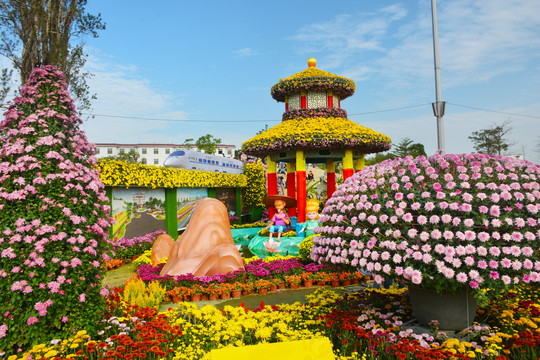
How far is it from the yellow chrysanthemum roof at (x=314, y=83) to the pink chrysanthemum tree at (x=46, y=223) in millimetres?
11701

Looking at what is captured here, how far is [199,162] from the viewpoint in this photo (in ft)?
61.0

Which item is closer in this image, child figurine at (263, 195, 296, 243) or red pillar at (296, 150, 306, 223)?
child figurine at (263, 195, 296, 243)

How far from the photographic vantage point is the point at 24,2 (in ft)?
27.9

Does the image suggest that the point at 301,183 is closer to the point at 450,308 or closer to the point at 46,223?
the point at 450,308

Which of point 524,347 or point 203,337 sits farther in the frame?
point 203,337

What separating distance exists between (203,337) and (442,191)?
3.36 m

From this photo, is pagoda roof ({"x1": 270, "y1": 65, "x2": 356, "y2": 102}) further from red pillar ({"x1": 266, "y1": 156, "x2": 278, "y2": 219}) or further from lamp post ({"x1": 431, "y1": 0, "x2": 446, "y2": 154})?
lamp post ({"x1": 431, "y1": 0, "x2": 446, "y2": 154})

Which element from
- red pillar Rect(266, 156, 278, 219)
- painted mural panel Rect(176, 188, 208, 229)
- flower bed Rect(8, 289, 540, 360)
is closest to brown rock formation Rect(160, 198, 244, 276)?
flower bed Rect(8, 289, 540, 360)

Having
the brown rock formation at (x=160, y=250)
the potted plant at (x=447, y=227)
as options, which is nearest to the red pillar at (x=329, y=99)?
the brown rock formation at (x=160, y=250)

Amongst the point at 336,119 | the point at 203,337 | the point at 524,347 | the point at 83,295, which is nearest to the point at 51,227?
the point at 83,295

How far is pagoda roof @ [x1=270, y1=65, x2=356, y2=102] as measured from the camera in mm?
15391

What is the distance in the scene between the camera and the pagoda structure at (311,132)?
542 inches

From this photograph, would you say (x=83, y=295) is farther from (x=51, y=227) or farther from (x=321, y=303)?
(x=321, y=303)

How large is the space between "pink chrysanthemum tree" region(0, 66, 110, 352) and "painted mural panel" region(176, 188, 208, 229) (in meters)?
11.0
